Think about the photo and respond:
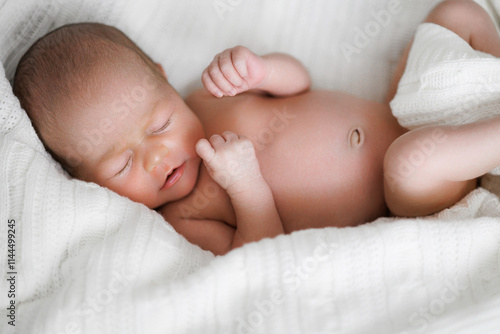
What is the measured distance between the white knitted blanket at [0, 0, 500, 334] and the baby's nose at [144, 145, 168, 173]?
0.35 ft

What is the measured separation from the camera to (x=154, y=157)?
102 centimetres

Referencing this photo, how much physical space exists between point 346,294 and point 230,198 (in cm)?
42

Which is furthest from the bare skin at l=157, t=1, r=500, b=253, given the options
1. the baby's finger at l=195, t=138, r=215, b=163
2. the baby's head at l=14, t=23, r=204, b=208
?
the baby's head at l=14, t=23, r=204, b=208

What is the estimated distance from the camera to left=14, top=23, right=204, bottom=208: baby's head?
99 centimetres

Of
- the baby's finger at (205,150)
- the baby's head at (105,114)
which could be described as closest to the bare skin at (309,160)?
the baby's finger at (205,150)

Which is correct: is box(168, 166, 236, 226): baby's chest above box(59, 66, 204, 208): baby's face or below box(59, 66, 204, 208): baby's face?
below

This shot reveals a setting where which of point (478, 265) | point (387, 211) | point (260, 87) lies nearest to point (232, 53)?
point (260, 87)

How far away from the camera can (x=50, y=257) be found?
0.85 metres

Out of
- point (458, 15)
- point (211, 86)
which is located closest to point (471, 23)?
point (458, 15)

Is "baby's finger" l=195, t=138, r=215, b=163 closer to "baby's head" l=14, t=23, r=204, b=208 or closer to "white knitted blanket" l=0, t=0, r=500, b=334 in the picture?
"baby's head" l=14, t=23, r=204, b=208

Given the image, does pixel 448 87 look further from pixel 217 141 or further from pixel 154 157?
pixel 154 157

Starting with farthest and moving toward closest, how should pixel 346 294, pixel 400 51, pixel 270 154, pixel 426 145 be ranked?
1. pixel 400 51
2. pixel 270 154
3. pixel 426 145
4. pixel 346 294

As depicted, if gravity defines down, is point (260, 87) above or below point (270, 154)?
above

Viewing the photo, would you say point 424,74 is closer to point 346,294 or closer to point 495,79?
point 495,79
